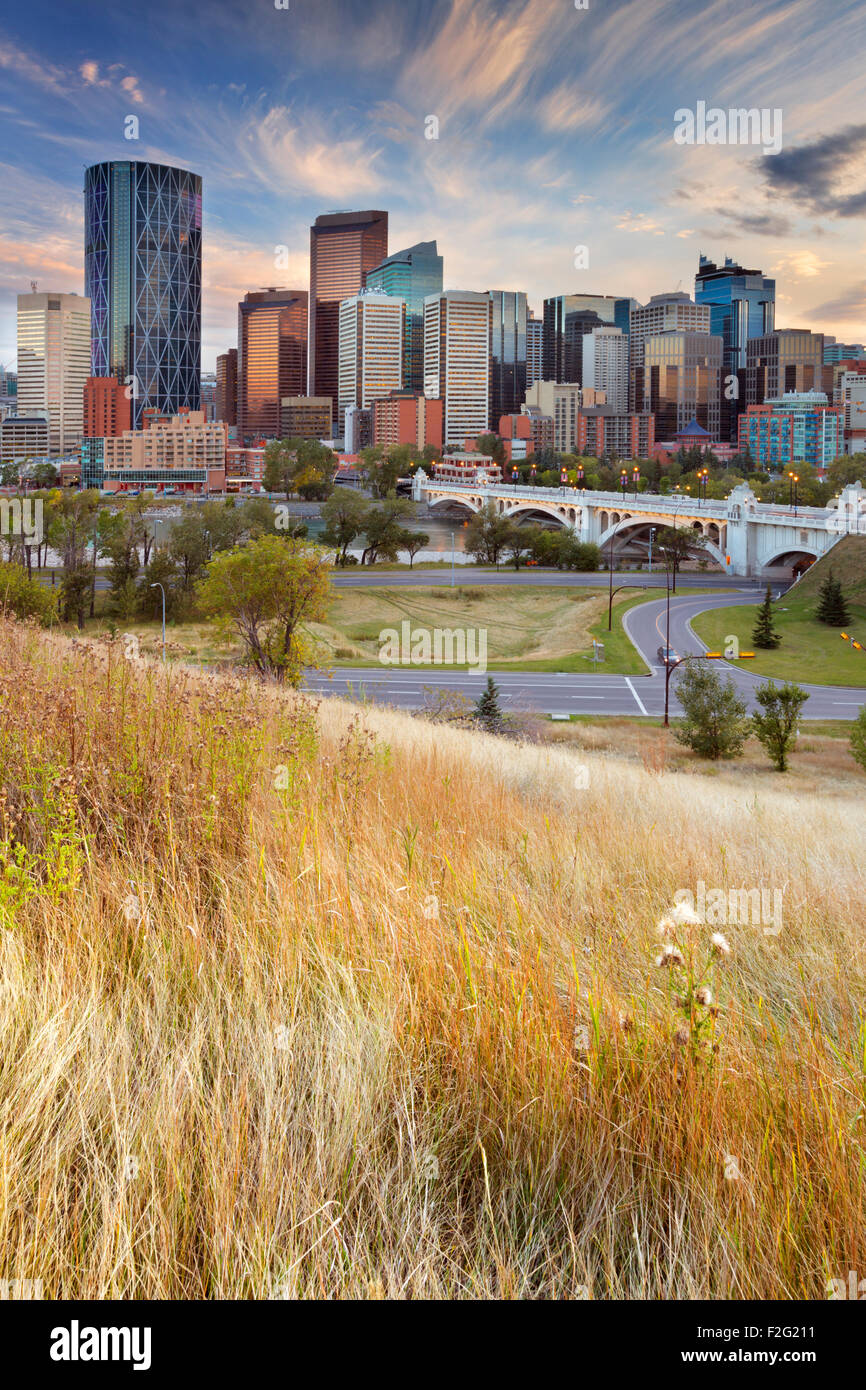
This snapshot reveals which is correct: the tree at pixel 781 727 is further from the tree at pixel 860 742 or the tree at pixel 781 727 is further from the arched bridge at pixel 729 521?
the arched bridge at pixel 729 521

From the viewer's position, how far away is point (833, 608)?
55.3m

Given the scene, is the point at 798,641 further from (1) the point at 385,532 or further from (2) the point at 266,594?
(1) the point at 385,532

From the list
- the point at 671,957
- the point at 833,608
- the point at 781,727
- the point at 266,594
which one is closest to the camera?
the point at 671,957

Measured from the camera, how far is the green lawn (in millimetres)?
45000

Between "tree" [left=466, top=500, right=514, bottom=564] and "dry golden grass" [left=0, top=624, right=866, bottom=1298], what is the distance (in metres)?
89.8

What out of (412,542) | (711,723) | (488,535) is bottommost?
(711,723)

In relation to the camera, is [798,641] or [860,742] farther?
[798,641]

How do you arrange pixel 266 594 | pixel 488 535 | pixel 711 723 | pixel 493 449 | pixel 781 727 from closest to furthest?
pixel 781 727
pixel 711 723
pixel 266 594
pixel 488 535
pixel 493 449

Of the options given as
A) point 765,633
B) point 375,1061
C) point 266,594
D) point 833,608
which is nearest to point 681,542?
point 833,608

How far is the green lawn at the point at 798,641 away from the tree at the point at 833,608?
1.37 feet

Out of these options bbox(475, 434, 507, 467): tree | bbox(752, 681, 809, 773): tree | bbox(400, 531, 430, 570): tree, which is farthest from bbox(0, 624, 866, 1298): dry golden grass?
bbox(475, 434, 507, 467): tree

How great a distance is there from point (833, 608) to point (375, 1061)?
5768 cm

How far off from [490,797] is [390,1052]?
2.90 m

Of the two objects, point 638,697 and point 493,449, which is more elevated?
point 493,449
